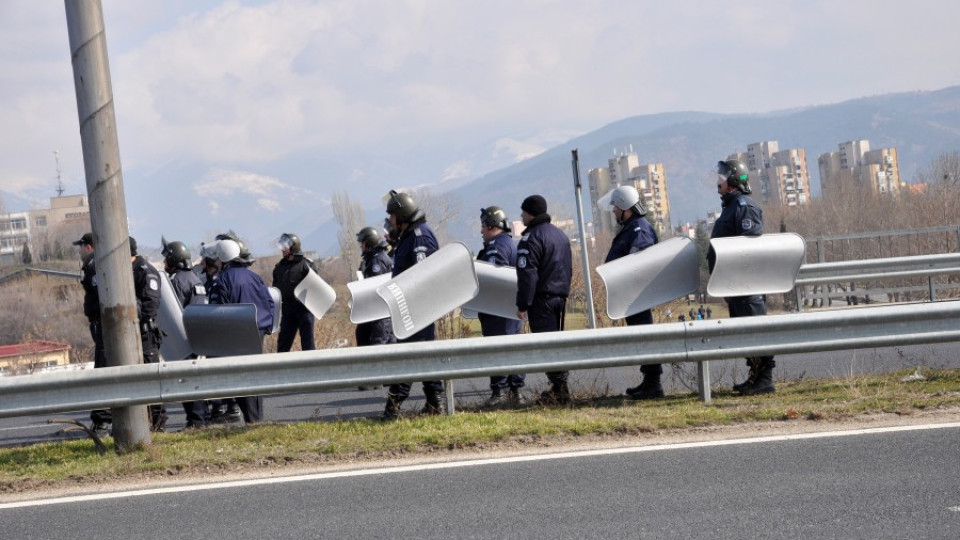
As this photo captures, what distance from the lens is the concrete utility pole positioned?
25.5ft

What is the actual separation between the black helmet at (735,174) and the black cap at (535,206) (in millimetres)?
1635

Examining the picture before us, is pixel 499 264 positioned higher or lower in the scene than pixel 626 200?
lower

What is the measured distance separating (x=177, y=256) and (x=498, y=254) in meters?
3.53

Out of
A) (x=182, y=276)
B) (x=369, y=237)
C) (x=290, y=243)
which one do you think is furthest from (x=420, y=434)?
(x=290, y=243)

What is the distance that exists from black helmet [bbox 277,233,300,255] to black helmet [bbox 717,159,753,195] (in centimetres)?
580

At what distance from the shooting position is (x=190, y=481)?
720 cm

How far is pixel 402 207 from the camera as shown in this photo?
9.73 meters

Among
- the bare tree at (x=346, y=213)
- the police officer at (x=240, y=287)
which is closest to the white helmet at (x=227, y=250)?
the police officer at (x=240, y=287)

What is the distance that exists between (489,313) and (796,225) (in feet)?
299

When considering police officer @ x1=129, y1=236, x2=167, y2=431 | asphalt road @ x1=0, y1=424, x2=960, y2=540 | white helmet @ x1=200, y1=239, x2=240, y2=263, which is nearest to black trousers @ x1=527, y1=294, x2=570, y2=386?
asphalt road @ x1=0, y1=424, x2=960, y2=540

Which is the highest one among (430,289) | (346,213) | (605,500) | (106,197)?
(346,213)

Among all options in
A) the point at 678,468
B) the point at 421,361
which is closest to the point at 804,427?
the point at 678,468

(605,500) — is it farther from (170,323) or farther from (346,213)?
(346,213)

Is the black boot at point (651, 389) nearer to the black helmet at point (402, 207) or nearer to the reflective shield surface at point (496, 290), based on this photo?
the reflective shield surface at point (496, 290)
